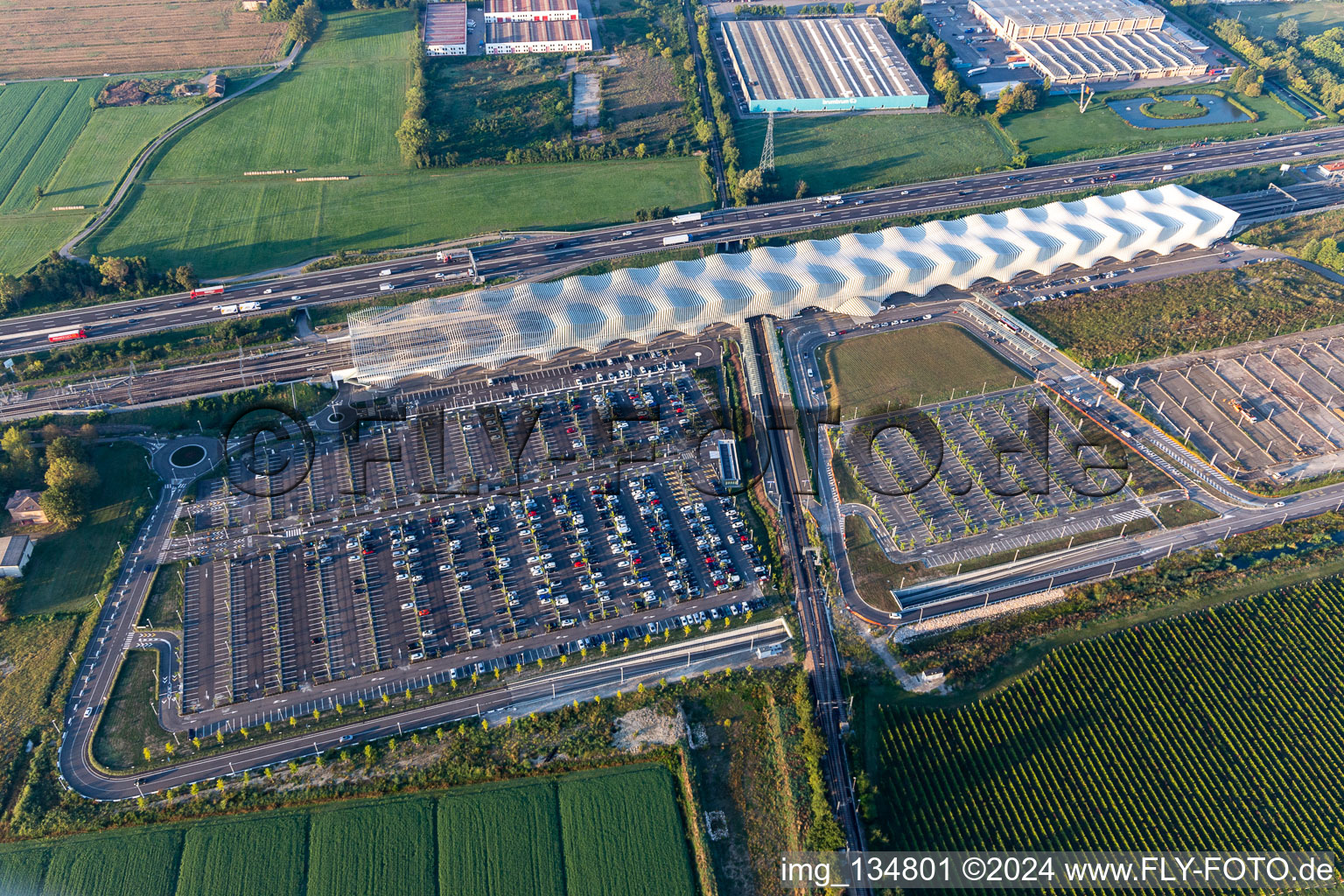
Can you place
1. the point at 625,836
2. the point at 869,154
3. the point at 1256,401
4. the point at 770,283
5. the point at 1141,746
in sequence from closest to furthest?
the point at 625,836, the point at 1141,746, the point at 1256,401, the point at 770,283, the point at 869,154

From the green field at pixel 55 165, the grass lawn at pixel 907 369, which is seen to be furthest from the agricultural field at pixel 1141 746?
the green field at pixel 55 165

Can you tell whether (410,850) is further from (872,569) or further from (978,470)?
(978,470)

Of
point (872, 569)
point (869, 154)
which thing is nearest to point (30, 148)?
point (869, 154)

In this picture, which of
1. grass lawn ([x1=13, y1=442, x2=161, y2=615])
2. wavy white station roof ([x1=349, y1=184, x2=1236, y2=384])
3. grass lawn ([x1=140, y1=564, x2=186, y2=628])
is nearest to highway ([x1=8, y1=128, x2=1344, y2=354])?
wavy white station roof ([x1=349, y1=184, x2=1236, y2=384])

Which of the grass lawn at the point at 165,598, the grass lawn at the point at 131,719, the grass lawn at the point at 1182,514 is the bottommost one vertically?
the grass lawn at the point at 131,719

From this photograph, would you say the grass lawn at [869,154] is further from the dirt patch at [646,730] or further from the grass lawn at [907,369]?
the dirt patch at [646,730]
